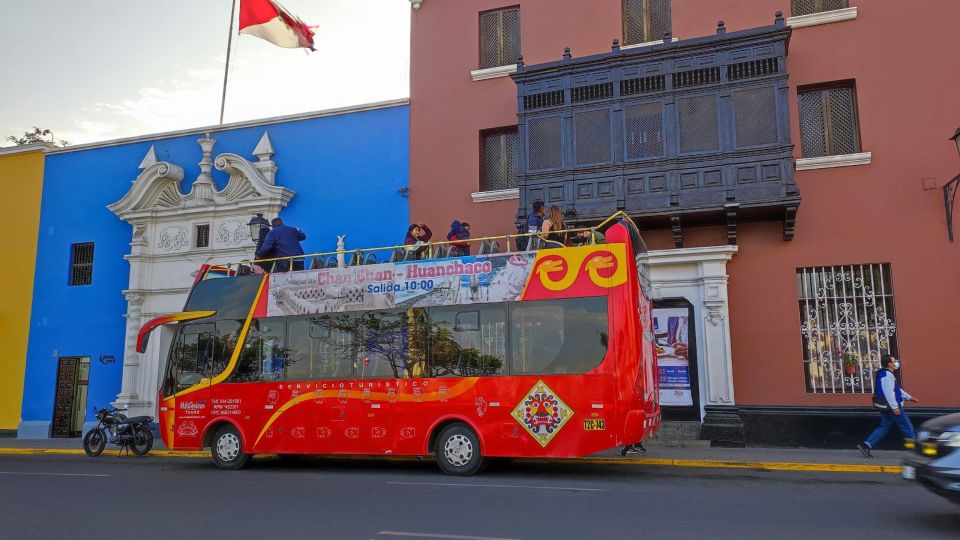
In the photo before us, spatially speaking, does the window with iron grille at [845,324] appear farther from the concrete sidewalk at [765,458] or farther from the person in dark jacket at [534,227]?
the person in dark jacket at [534,227]

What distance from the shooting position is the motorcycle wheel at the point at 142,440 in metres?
15.7

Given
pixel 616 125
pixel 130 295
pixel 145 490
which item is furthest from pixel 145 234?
pixel 616 125

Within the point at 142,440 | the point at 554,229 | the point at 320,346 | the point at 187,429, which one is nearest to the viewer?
the point at 554,229

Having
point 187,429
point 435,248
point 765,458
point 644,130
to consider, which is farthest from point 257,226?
point 765,458

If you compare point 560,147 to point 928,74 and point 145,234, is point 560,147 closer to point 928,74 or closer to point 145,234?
point 928,74

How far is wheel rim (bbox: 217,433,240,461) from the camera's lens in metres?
12.9

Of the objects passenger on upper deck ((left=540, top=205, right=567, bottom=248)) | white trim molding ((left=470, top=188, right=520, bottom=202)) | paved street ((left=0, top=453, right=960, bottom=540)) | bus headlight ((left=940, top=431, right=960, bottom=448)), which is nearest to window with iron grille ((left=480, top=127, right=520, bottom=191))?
white trim molding ((left=470, top=188, right=520, bottom=202))

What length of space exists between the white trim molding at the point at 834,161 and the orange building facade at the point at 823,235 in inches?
1.1

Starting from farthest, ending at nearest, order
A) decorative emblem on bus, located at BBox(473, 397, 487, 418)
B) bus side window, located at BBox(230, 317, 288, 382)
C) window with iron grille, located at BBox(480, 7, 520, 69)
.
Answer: window with iron grille, located at BBox(480, 7, 520, 69), bus side window, located at BBox(230, 317, 288, 382), decorative emblem on bus, located at BBox(473, 397, 487, 418)

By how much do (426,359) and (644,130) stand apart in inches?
280

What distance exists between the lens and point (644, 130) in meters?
15.2

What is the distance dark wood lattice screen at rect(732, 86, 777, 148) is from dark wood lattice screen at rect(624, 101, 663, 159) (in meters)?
1.52

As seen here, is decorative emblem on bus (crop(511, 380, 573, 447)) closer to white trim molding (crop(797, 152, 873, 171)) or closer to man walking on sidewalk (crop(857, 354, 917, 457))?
man walking on sidewalk (crop(857, 354, 917, 457))

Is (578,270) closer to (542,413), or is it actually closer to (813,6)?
(542,413)
